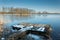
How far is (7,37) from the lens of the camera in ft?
6.24

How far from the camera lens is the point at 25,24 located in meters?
1.88

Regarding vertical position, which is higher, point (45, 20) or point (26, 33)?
point (45, 20)

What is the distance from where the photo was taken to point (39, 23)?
1.84 metres

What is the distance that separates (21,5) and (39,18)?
0.25m

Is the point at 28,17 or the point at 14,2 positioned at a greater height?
the point at 14,2

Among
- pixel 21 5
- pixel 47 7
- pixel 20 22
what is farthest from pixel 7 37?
pixel 47 7

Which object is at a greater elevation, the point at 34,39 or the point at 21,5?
the point at 21,5

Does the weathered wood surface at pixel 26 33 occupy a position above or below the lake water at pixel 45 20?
below

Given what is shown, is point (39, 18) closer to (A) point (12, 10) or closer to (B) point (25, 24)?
(B) point (25, 24)

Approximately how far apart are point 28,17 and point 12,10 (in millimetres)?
201

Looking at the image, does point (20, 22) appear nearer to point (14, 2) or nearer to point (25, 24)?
point (25, 24)

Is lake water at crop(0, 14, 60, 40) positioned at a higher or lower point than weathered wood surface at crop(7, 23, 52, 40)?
higher

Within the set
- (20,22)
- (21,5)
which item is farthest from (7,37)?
(21,5)

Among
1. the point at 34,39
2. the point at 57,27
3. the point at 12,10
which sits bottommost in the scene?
the point at 34,39
